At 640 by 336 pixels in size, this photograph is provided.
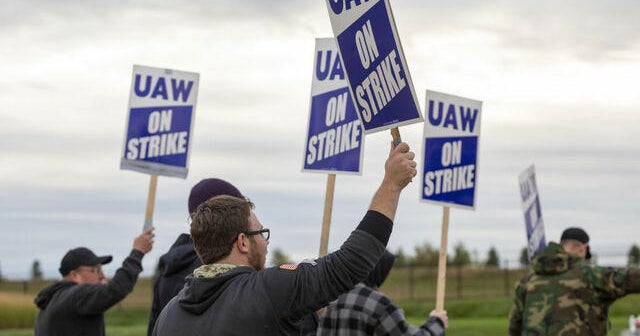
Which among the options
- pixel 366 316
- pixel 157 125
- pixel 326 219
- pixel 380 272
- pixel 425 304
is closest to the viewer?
pixel 366 316

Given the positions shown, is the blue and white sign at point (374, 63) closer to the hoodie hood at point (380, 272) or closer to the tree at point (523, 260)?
the hoodie hood at point (380, 272)

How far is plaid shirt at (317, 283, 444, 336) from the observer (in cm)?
704

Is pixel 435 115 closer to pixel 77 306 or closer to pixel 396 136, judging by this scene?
pixel 77 306

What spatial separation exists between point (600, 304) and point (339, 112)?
2.65 metres

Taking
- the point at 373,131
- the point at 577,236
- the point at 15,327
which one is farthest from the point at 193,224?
the point at 15,327

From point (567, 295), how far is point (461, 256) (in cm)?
4544

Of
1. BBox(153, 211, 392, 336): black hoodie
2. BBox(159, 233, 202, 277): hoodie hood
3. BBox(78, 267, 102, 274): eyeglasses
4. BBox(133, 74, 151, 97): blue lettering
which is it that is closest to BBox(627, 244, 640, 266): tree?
BBox(133, 74, 151, 97): blue lettering

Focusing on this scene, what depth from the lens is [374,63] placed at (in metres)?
5.83

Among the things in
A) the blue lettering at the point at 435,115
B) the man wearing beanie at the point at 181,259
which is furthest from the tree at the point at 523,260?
the man wearing beanie at the point at 181,259

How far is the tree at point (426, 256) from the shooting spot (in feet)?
182

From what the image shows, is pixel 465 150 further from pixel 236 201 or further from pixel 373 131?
pixel 236 201

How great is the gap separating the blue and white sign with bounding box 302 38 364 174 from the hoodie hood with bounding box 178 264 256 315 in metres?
3.65

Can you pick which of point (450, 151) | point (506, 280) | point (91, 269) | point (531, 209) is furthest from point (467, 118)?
point (506, 280)

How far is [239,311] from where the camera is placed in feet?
16.1
